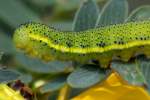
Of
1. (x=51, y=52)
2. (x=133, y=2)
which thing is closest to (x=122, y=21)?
Result: (x=51, y=52)

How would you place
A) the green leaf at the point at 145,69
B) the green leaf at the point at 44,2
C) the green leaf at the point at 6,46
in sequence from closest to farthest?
the green leaf at the point at 145,69 → the green leaf at the point at 6,46 → the green leaf at the point at 44,2

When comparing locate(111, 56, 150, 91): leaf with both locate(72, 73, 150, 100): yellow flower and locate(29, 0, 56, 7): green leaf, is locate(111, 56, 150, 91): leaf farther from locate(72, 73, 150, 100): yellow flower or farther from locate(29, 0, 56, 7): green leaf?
locate(29, 0, 56, 7): green leaf

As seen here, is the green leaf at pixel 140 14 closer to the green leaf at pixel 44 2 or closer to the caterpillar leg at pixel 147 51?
the caterpillar leg at pixel 147 51

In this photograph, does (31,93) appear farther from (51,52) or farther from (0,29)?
(0,29)

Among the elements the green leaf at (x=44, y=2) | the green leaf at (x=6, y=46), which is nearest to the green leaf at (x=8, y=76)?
the green leaf at (x=6, y=46)

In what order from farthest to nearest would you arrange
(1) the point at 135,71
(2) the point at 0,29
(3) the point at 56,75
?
(2) the point at 0,29
(3) the point at 56,75
(1) the point at 135,71

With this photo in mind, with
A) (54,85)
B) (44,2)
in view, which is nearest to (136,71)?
(54,85)
